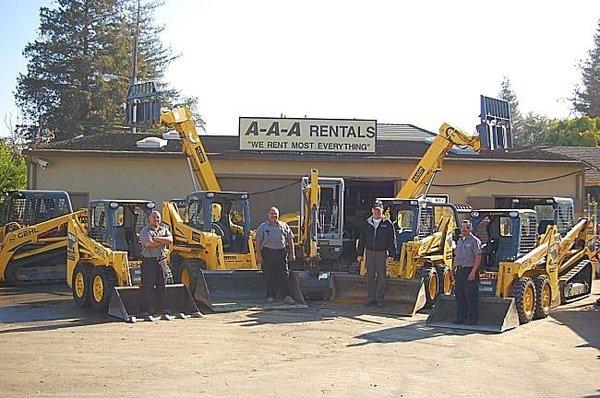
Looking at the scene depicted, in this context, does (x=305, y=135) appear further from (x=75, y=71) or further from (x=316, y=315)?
(x=75, y=71)

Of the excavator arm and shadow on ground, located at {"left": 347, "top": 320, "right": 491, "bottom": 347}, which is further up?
the excavator arm

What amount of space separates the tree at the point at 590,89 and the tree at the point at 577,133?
20870 millimetres

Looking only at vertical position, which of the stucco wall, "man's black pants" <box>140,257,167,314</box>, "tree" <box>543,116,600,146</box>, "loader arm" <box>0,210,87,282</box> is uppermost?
"tree" <box>543,116,600,146</box>

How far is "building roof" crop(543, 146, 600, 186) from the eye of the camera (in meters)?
32.8

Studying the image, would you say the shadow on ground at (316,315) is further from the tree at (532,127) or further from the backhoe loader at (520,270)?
the tree at (532,127)

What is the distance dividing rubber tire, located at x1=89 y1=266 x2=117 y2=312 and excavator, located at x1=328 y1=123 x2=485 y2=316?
443 centimetres

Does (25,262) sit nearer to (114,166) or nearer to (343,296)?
(114,166)

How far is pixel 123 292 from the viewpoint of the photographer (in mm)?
15594

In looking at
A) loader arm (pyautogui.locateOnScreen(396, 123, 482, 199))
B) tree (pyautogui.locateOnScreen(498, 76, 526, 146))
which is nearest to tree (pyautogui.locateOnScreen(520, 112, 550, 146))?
tree (pyautogui.locateOnScreen(498, 76, 526, 146))

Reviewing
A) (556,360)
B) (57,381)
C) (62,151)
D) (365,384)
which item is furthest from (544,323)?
(62,151)

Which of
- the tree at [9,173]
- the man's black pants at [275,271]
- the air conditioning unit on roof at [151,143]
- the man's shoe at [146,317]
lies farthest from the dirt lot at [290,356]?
the tree at [9,173]

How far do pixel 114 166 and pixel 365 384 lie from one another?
61.1 feet

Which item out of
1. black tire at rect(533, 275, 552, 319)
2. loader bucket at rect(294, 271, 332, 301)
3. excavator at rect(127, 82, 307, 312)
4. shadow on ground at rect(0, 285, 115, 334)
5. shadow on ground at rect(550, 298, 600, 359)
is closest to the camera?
shadow on ground at rect(550, 298, 600, 359)

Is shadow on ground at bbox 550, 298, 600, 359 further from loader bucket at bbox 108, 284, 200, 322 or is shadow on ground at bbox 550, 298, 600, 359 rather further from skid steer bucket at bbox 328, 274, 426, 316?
loader bucket at bbox 108, 284, 200, 322
